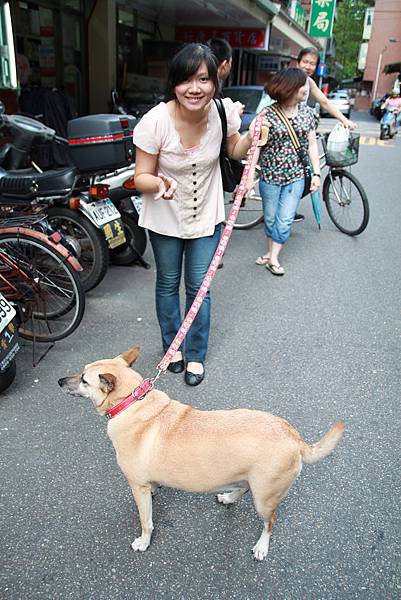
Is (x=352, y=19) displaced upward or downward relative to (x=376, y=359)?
upward

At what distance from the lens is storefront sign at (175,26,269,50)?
14.3 metres

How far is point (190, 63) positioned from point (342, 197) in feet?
13.9

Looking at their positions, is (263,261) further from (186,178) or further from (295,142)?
(186,178)

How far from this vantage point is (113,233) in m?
4.09

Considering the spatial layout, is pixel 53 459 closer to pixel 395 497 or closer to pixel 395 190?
pixel 395 497


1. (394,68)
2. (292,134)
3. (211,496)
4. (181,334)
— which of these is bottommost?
(211,496)

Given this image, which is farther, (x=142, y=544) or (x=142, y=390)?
(x=142, y=544)

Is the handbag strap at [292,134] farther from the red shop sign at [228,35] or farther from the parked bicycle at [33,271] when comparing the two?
the red shop sign at [228,35]

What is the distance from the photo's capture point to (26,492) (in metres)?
2.29

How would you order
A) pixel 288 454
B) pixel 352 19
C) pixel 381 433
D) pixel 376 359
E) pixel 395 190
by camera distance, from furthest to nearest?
1. pixel 352 19
2. pixel 395 190
3. pixel 376 359
4. pixel 381 433
5. pixel 288 454

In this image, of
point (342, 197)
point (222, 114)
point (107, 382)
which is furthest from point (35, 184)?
point (342, 197)

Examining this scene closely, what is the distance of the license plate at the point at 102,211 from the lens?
3938mm

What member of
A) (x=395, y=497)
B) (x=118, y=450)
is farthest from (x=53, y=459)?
(x=395, y=497)

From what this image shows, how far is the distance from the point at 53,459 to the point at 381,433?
181cm
